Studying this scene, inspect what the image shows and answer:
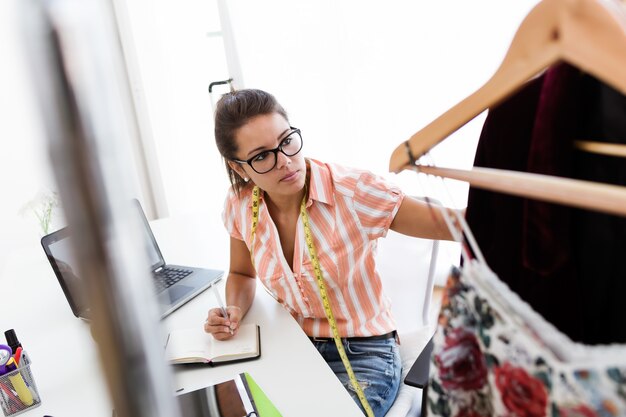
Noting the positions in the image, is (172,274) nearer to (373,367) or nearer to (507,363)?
(373,367)

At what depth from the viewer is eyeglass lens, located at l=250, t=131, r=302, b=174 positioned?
4.02ft

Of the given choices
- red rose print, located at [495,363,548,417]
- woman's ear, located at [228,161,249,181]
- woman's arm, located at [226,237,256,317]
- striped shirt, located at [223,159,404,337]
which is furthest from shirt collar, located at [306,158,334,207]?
red rose print, located at [495,363,548,417]

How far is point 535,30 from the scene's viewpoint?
17.6 inches

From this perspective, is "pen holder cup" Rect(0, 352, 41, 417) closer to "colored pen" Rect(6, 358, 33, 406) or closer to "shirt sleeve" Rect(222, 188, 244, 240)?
"colored pen" Rect(6, 358, 33, 406)

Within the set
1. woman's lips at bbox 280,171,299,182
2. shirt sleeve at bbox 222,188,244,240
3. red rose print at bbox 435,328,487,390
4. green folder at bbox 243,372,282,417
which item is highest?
woman's lips at bbox 280,171,299,182

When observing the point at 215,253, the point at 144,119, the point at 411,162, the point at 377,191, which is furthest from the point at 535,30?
the point at 144,119

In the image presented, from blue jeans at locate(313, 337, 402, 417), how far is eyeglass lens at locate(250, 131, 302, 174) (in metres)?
0.55

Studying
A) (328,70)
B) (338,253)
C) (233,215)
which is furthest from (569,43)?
(328,70)

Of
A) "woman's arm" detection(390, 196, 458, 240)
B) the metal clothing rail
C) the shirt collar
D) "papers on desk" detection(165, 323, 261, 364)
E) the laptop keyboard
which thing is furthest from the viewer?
the laptop keyboard

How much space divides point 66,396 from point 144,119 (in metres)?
2.36

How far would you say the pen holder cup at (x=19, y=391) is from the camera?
91 cm

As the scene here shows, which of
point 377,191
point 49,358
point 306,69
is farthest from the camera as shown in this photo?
point 306,69

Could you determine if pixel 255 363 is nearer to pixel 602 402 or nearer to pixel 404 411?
pixel 404 411

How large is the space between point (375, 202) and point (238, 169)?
1.48 ft
